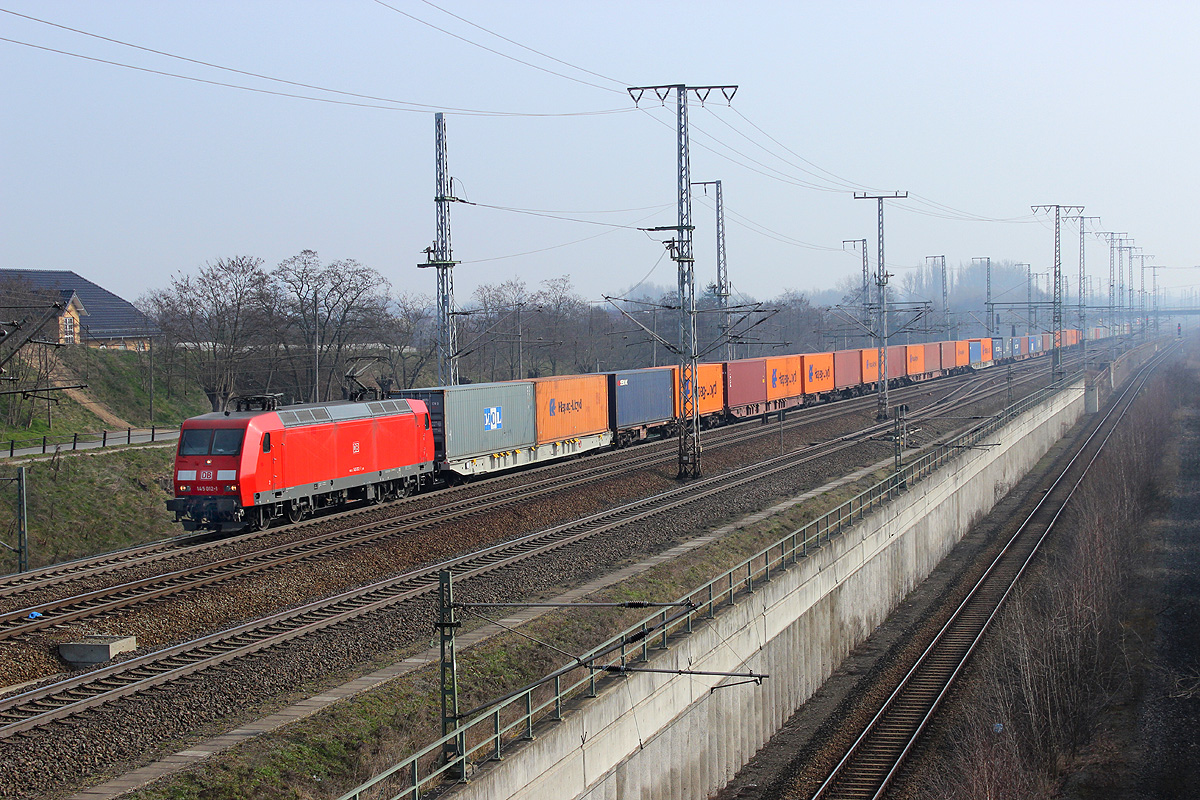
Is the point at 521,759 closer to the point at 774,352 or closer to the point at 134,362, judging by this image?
the point at 134,362

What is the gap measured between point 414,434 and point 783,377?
31.5 m

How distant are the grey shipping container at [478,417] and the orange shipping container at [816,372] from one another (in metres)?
27.4

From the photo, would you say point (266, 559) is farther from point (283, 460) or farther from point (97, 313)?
point (97, 313)

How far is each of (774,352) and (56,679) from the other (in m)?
107

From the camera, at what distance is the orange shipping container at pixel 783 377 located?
5562 cm

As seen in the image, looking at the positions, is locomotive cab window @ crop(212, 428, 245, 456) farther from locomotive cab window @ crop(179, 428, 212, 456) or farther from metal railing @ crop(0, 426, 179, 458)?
metal railing @ crop(0, 426, 179, 458)

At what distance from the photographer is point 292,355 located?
5456 cm

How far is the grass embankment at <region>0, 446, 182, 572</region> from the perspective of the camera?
30500 millimetres

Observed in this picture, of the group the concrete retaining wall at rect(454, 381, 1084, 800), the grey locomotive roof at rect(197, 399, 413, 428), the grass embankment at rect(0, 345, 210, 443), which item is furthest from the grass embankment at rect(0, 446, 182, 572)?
the concrete retaining wall at rect(454, 381, 1084, 800)

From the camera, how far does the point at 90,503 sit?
109 feet

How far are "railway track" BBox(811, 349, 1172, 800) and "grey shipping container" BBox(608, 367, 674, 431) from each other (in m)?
16.2

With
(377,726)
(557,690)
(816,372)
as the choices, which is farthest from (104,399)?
(557,690)

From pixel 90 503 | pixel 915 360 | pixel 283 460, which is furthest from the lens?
pixel 915 360

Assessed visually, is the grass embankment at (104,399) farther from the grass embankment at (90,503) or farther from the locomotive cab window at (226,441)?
the locomotive cab window at (226,441)
